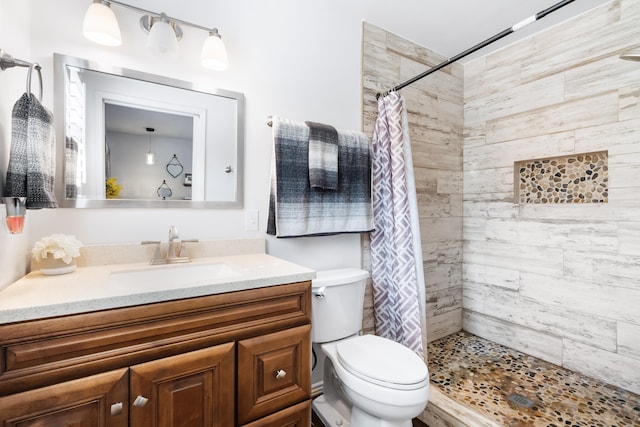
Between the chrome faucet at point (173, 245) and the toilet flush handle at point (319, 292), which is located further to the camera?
the toilet flush handle at point (319, 292)

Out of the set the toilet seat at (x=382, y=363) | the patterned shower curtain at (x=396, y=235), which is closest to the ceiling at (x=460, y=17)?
the patterned shower curtain at (x=396, y=235)

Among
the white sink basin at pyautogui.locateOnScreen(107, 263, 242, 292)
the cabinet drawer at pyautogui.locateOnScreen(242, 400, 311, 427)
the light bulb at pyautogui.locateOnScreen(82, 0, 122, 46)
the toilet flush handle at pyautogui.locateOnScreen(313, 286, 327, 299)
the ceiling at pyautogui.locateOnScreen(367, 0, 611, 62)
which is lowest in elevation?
the cabinet drawer at pyautogui.locateOnScreen(242, 400, 311, 427)

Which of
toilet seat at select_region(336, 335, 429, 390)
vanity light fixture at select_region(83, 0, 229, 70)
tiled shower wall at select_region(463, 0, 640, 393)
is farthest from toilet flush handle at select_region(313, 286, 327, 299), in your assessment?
tiled shower wall at select_region(463, 0, 640, 393)

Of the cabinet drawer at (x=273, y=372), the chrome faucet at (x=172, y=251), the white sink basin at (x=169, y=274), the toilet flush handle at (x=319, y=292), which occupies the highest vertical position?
the chrome faucet at (x=172, y=251)

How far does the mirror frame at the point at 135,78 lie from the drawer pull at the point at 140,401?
2.80 ft

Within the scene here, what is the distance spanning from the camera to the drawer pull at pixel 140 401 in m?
0.87

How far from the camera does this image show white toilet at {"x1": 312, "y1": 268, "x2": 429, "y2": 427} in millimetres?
1228

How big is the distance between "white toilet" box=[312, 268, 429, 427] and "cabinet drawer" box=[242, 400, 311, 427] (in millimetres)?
232

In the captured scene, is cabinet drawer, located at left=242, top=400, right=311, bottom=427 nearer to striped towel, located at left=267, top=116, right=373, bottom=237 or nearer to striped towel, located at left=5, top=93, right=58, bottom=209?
striped towel, located at left=267, top=116, right=373, bottom=237

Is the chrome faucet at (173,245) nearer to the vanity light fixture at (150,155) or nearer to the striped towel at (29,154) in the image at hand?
the vanity light fixture at (150,155)

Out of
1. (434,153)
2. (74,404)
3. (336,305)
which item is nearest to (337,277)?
(336,305)

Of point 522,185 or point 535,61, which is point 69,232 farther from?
point 535,61

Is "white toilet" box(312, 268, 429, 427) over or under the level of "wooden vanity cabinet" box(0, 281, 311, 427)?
under

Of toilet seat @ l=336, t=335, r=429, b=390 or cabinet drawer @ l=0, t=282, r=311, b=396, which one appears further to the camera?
toilet seat @ l=336, t=335, r=429, b=390
